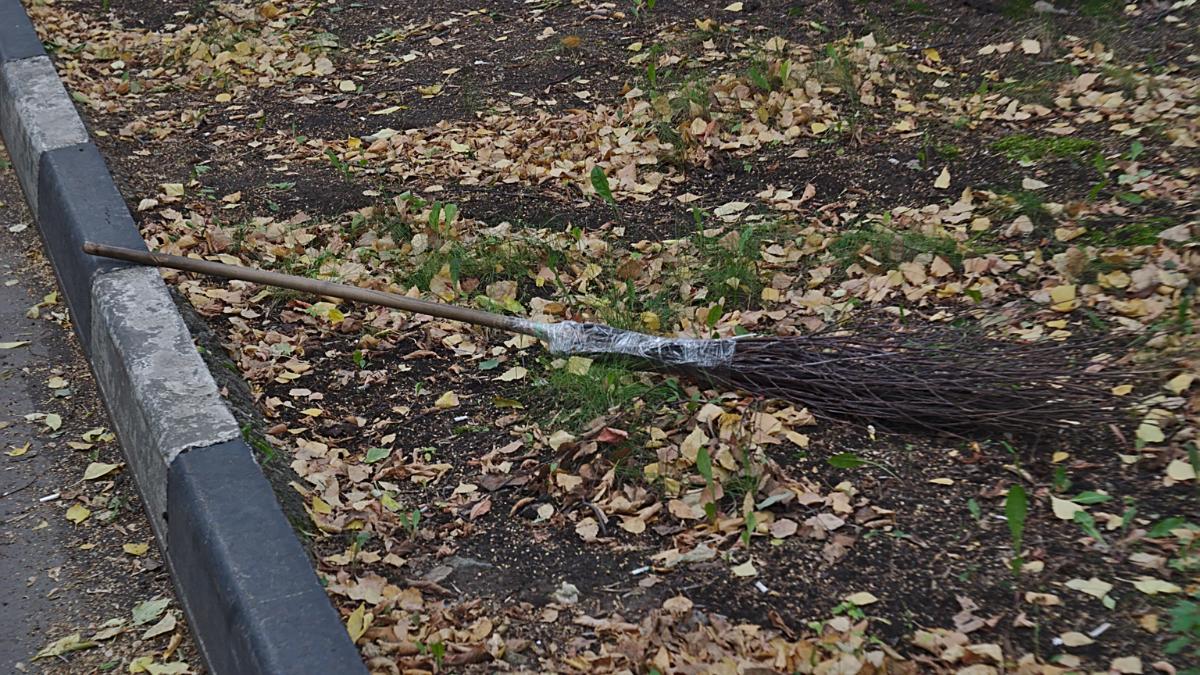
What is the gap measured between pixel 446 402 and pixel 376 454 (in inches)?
11.7

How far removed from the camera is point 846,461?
10.5ft

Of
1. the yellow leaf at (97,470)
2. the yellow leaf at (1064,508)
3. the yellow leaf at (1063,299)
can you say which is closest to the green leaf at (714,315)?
the yellow leaf at (1063,299)

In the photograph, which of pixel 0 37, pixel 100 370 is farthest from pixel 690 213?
pixel 0 37

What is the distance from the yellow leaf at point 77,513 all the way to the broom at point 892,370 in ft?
3.52

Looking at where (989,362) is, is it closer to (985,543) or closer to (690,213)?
(985,543)

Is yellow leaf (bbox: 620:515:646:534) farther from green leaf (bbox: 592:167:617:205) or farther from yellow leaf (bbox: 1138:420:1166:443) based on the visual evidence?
green leaf (bbox: 592:167:617:205)

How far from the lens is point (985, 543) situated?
2926 millimetres

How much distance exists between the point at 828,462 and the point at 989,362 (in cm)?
55

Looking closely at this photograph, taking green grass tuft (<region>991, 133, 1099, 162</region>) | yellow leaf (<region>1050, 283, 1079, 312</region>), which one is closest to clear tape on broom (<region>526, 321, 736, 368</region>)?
yellow leaf (<region>1050, 283, 1079, 312</region>)

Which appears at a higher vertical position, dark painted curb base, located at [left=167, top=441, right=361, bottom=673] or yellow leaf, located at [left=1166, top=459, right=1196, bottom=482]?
yellow leaf, located at [left=1166, top=459, right=1196, bottom=482]

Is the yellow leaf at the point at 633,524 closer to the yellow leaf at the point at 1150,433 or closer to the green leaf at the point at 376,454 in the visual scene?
the green leaf at the point at 376,454

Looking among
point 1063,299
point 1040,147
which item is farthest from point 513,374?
point 1040,147

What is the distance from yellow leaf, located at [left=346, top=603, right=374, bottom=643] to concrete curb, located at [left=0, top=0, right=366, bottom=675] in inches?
6.4

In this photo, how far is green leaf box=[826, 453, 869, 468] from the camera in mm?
3183
